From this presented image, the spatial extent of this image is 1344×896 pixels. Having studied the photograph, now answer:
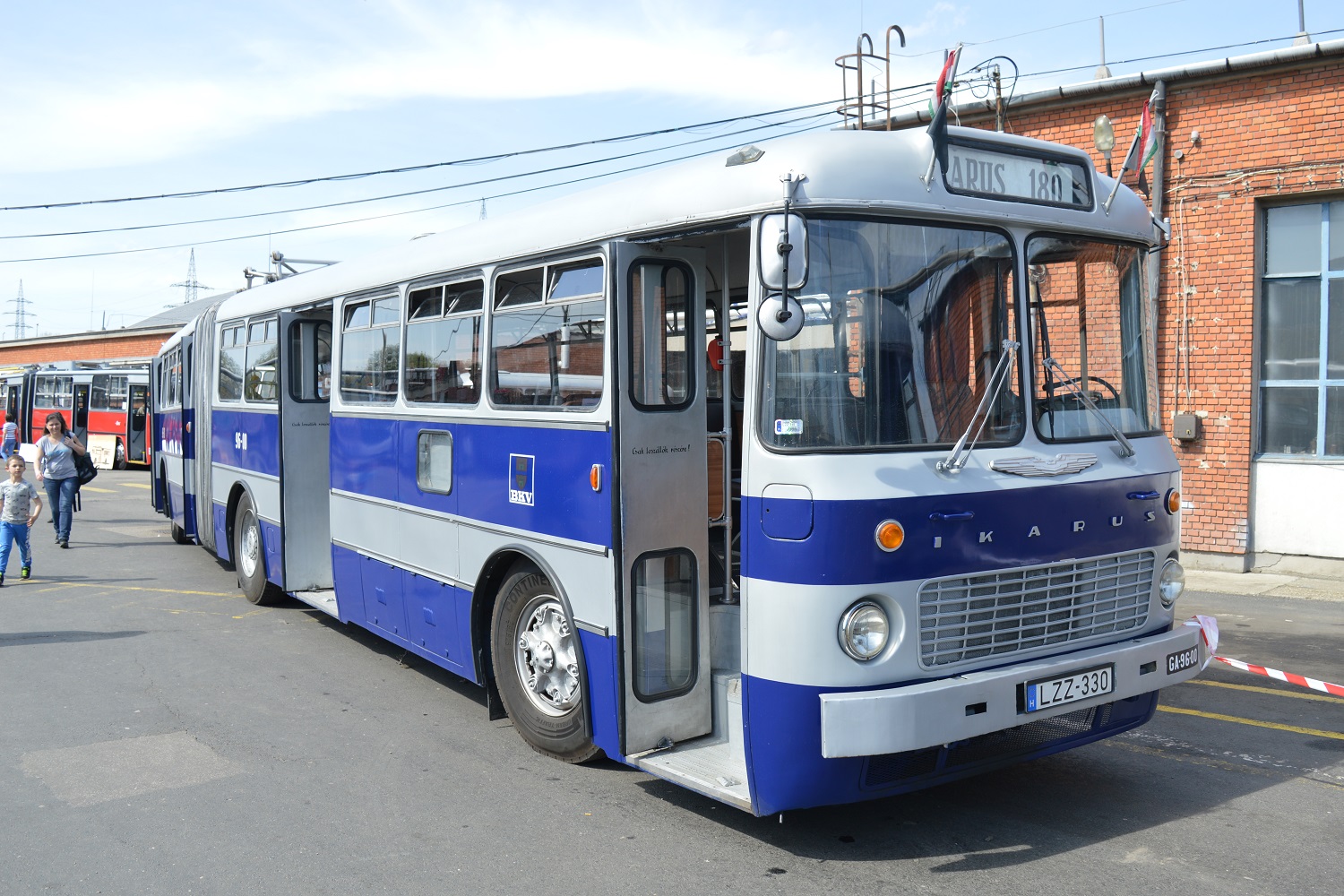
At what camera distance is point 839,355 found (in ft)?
14.7

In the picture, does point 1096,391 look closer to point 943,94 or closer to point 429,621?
point 943,94

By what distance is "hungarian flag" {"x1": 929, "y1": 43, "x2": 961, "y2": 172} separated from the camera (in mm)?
4492

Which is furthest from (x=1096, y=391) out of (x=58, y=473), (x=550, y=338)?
(x=58, y=473)

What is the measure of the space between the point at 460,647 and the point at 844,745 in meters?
3.08

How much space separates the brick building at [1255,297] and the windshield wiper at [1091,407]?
8551 millimetres

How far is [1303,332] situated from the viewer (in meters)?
12.9

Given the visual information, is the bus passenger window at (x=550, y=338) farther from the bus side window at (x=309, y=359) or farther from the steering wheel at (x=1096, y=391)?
the bus side window at (x=309, y=359)

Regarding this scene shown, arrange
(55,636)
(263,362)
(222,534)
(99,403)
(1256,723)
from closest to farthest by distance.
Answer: (1256,723)
(55,636)
(263,362)
(222,534)
(99,403)

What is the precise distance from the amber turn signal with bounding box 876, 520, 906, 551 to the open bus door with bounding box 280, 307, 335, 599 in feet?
20.9

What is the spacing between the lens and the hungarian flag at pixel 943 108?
177 inches

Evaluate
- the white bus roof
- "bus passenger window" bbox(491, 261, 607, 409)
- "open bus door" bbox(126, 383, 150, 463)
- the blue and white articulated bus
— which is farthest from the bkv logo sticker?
"open bus door" bbox(126, 383, 150, 463)

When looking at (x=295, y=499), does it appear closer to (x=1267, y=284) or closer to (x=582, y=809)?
(x=582, y=809)

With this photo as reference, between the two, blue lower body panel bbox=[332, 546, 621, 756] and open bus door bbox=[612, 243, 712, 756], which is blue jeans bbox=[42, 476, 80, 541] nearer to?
blue lower body panel bbox=[332, 546, 621, 756]

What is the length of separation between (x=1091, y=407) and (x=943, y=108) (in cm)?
154
